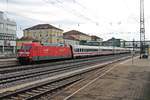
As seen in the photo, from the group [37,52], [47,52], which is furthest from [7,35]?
[37,52]

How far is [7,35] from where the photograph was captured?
89.2 m

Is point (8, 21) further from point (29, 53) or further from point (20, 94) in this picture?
point (20, 94)

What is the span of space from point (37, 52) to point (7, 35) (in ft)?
186

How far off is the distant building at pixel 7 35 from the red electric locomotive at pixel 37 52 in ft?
121

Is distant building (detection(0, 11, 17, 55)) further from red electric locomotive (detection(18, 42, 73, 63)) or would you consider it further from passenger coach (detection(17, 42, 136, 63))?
red electric locomotive (detection(18, 42, 73, 63))

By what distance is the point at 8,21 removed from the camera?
92.8 metres

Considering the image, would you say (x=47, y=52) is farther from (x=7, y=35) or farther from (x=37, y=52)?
(x=7, y=35)

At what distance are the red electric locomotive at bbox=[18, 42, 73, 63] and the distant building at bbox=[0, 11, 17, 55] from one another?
121 feet

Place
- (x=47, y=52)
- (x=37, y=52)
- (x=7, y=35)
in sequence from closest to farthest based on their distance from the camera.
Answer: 1. (x=37, y=52)
2. (x=47, y=52)
3. (x=7, y=35)

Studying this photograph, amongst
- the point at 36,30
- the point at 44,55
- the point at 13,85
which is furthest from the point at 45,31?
the point at 13,85

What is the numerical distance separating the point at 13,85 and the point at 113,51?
70.6m

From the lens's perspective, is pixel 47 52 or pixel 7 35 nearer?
pixel 47 52

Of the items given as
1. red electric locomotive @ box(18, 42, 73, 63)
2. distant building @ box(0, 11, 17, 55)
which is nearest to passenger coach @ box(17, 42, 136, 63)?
red electric locomotive @ box(18, 42, 73, 63)

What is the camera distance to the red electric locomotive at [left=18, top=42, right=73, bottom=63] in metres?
34.3
